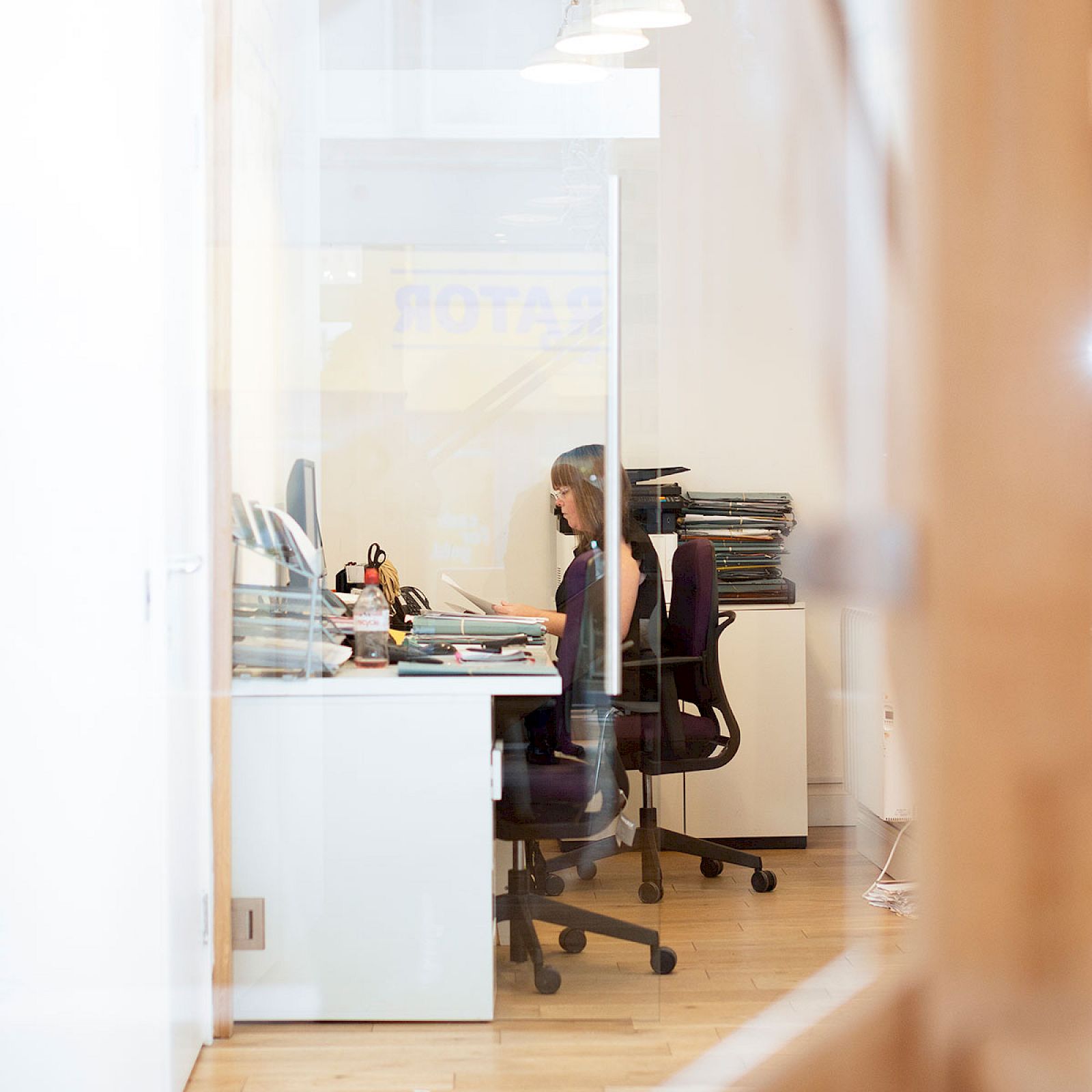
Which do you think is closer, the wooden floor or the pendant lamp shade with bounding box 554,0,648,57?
the wooden floor

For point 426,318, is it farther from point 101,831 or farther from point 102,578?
point 101,831

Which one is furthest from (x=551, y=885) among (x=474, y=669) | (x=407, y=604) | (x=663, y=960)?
(x=407, y=604)

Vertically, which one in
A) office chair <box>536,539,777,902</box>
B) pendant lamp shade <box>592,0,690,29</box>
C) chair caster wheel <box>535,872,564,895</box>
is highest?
pendant lamp shade <box>592,0,690,29</box>

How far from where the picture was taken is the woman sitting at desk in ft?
6.63

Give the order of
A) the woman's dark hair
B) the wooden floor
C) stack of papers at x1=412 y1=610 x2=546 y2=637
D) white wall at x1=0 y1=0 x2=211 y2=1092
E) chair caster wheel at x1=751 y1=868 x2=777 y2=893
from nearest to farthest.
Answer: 1. white wall at x1=0 y1=0 x2=211 y2=1092
2. the wooden floor
3. the woman's dark hair
4. stack of papers at x1=412 y1=610 x2=546 y2=637
5. chair caster wheel at x1=751 y1=868 x2=777 y2=893

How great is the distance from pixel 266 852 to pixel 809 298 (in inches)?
79.2

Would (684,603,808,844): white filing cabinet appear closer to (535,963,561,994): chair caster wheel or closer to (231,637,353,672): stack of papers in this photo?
(535,963,561,994): chair caster wheel

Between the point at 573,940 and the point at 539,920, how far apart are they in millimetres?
81

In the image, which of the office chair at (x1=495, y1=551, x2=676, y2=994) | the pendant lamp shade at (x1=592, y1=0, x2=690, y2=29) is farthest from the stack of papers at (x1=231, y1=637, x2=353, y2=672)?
the pendant lamp shade at (x1=592, y1=0, x2=690, y2=29)

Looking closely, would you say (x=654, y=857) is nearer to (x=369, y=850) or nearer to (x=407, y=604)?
(x=369, y=850)

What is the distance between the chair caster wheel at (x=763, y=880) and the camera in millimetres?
2826

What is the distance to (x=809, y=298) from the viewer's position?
0.22 meters

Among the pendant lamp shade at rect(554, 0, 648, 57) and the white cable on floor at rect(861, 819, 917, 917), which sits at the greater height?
the pendant lamp shade at rect(554, 0, 648, 57)

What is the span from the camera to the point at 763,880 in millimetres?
2846
